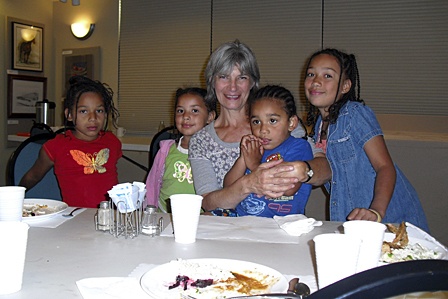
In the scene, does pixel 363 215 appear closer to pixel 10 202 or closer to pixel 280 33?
pixel 10 202

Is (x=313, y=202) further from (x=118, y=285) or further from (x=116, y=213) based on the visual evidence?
(x=118, y=285)

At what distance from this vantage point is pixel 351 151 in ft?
5.77

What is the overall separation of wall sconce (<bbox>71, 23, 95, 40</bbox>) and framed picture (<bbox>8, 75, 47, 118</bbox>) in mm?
767

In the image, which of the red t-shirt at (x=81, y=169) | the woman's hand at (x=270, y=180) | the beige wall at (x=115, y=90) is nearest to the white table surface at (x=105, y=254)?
the woman's hand at (x=270, y=180)

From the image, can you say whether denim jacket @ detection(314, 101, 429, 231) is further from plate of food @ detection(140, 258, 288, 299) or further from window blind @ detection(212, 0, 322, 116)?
window blind @ detection(212, 0, 322, 116)

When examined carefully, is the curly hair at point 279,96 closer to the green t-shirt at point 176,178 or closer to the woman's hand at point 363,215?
the green t-shirt at point 176,178

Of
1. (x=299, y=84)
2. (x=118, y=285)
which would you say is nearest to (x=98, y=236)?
(x=118, y=285)

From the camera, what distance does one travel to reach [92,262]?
3.56ft

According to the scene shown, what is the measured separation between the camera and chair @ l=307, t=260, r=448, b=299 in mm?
416

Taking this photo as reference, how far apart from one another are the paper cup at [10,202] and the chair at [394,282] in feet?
3.69

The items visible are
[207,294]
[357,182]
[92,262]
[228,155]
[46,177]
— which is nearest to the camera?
[207,294]

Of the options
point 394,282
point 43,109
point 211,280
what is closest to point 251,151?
point 211,280

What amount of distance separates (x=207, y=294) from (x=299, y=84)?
13.5 ft

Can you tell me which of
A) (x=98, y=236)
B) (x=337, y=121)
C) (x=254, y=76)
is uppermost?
(x=254, y=76)
